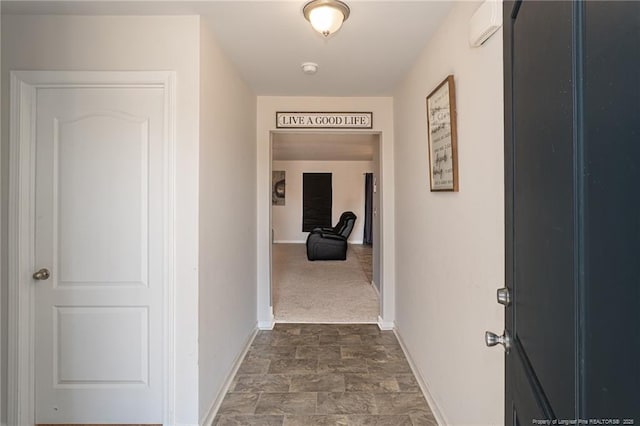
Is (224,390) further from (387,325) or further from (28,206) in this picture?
(387,325)

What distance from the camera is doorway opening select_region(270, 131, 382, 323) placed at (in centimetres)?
393

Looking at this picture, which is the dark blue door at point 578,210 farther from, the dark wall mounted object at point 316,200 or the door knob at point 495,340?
the dark wall mounted object at point 316,200

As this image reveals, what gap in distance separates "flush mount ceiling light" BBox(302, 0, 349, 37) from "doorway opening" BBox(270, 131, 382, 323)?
1709 millimetres

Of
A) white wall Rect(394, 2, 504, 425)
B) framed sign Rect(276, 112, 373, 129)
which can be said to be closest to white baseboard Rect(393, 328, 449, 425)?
white wall Rect(394, 2, 504, 425)

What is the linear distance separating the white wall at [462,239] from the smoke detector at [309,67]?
0.73m

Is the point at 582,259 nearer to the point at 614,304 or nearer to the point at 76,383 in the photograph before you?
the point at 614,304

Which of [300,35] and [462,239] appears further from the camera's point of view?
[300,35]

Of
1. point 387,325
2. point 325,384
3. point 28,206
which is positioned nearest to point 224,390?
point 325,384

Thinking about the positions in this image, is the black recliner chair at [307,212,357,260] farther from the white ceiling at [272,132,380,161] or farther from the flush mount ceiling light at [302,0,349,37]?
the flush mount ceiling light at [302,0,349,37]

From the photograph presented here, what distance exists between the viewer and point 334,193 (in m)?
9.27

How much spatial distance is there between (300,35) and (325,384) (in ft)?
7.43

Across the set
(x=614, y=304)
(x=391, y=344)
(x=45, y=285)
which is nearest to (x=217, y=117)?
(x=45, y=285)

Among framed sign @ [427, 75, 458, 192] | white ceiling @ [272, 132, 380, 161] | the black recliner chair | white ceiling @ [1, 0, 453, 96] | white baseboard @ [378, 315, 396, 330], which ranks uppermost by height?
white ceiling @ [272, 132, 380, 161]

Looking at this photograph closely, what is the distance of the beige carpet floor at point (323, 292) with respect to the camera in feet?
12.2
